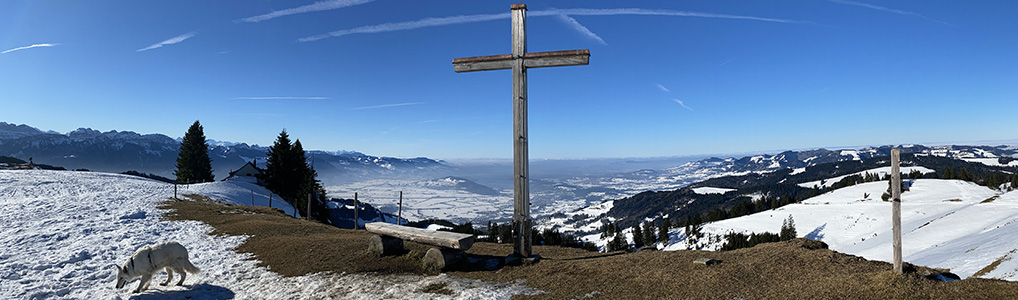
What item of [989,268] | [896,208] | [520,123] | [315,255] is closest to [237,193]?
[315,255]

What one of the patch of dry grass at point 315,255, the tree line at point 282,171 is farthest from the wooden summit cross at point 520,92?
the tree line at point 282,171

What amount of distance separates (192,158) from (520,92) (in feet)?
206

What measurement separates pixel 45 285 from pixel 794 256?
1710 cm

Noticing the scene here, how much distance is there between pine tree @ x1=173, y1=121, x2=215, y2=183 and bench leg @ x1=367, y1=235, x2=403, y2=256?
5837 cm

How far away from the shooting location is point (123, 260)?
1145cm

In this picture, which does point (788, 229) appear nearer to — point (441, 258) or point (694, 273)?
point (694, 273)

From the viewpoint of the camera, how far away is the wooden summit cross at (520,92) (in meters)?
9.75

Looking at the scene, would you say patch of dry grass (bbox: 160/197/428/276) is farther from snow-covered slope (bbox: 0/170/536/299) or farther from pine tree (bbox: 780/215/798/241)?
pine tree (bbox: 780/215/798/241)

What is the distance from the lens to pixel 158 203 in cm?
2508

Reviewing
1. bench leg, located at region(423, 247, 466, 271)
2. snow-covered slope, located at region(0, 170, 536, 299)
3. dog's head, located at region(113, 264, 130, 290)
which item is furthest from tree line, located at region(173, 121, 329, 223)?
bench leg, located at region(423, 247, 466, 271)

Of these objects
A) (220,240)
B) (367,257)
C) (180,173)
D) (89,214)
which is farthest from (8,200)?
(180,173)

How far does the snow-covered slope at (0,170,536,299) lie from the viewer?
26.8ft

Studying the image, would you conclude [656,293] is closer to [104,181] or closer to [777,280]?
[777,280]

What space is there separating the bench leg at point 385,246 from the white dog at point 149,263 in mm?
4213
